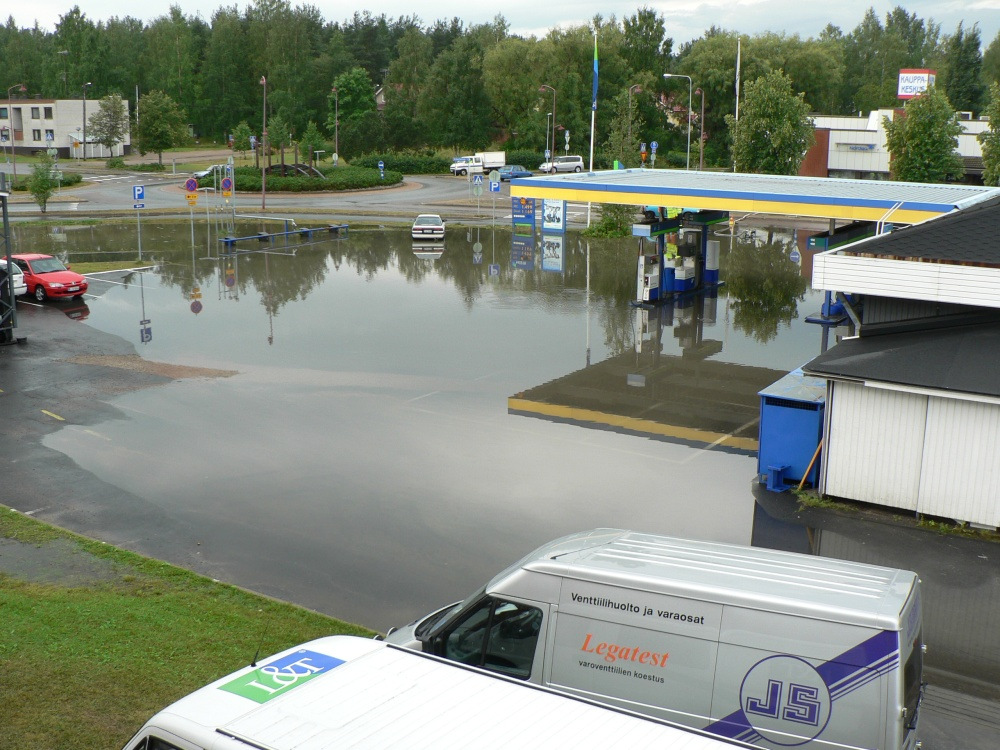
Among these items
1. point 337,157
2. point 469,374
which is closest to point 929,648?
point 469,374

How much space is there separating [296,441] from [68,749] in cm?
926

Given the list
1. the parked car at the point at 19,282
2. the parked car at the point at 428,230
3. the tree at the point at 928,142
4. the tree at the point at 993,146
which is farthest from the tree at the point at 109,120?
the tree at the point at 993,146

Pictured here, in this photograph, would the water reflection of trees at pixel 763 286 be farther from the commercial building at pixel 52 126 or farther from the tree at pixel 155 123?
the commercial building at pixel 52 126

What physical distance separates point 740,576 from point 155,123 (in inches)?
3244

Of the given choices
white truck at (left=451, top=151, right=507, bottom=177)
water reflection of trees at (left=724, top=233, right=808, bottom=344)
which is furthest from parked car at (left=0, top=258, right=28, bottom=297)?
white truck at (left=451, top=151, right=507, bottom=177)

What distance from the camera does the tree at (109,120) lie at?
3398 inches

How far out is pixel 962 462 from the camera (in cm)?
1327

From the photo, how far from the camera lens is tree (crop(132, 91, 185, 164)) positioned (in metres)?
80.8

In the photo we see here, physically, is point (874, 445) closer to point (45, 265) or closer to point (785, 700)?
point (785, 700)

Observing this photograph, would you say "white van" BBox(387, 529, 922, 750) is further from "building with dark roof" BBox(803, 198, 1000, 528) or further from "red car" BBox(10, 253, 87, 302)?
"red car" BBox(10, 253, 87, 302)

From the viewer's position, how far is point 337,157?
280 feet

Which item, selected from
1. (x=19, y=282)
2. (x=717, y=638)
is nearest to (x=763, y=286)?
(x=19, y=282)

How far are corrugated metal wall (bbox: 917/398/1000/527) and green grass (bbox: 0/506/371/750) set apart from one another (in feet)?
26.4

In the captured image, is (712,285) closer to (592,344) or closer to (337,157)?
(592,344)
